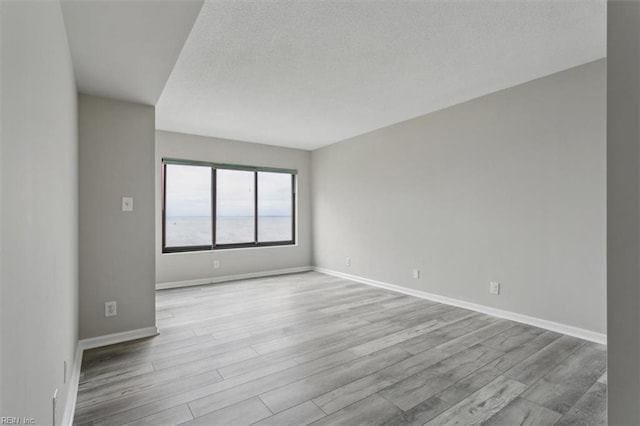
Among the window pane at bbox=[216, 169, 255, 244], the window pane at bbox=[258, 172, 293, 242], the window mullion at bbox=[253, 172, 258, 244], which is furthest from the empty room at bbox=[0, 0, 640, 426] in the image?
the window pane at bbox=[258, 172, 293, 242]

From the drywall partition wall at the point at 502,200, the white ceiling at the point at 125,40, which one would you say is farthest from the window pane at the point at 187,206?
the drywall partition wall at the point at 502,200

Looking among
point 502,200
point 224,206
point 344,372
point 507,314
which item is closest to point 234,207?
point 224,206

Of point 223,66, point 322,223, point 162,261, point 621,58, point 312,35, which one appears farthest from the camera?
point 322,223

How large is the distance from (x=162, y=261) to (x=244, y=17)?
3903 millimetres

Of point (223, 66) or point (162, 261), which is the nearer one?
point (223, 66)

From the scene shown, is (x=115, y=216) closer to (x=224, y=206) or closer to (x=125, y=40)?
(x=125, y=40)

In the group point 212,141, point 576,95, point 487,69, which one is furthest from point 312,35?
point 212,141

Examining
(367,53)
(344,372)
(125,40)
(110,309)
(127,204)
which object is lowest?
(344,372)

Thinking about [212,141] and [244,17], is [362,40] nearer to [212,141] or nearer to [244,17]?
[244,17]

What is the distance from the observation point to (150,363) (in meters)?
2.42

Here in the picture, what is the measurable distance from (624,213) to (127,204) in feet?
10.8

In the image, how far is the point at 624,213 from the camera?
0.68m

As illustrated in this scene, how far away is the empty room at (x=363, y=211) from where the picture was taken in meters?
0.96

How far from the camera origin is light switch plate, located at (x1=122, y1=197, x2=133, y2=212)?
9.48 ft
